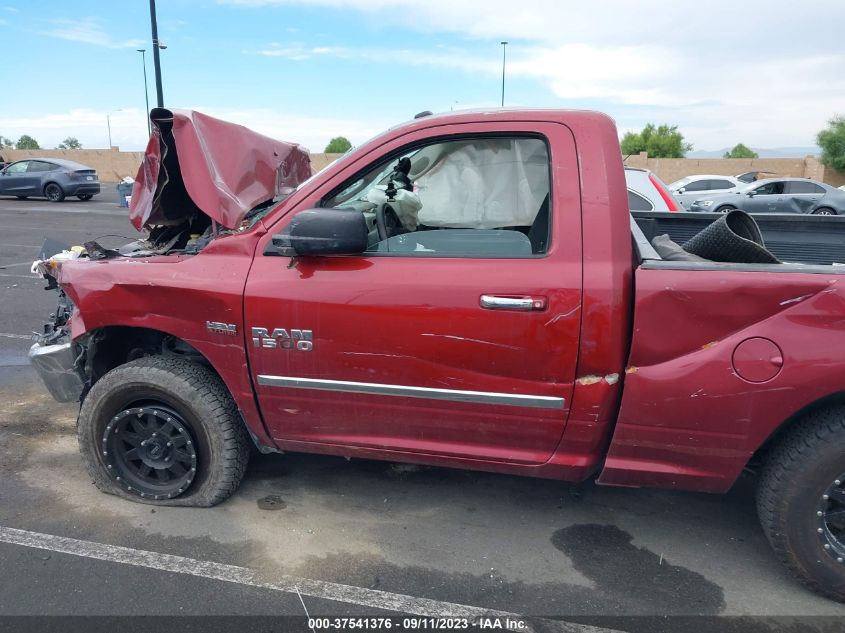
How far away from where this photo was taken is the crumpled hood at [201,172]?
3168mm

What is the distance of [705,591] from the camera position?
108 inches

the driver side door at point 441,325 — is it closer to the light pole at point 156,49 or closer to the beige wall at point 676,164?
the light pole at point 156,49

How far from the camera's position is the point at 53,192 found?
2247 cm

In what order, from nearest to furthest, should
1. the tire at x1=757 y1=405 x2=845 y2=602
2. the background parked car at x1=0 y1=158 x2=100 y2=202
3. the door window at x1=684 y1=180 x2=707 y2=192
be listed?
the tire at x1=757 y1=405 x2=845 y2=602
the background parked car at x1=0 y1=158 x2=100 y2=202
the door window at x1=684 y1=180 x2=707 y2=192

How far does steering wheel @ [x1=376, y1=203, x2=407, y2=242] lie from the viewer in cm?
313

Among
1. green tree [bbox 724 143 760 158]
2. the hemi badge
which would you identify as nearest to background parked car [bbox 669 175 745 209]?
the hemi badge

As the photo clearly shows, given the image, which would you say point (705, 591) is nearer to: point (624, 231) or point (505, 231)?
point (624, 231)

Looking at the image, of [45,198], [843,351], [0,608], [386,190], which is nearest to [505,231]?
[386,190]

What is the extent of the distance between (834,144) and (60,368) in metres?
47.9

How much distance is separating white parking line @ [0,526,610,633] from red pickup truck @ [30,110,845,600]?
1.35ft

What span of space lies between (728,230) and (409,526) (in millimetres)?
2017

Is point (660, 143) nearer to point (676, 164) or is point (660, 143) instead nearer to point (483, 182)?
point (676, 164)

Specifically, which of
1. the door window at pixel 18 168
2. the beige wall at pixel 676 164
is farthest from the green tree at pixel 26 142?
the door window at pixel 18 168

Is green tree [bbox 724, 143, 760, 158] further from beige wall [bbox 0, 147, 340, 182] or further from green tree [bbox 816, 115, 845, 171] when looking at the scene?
beige wall [bbox 0, 147, 340, 182]
